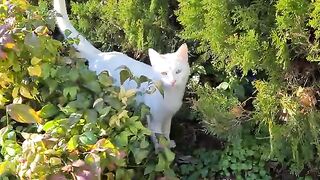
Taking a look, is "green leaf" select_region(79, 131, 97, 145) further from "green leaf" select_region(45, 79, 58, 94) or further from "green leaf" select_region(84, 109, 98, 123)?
"green leaf" select_region(45, 79, 58, 94)

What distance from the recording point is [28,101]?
2.41 meters

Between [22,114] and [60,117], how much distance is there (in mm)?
185

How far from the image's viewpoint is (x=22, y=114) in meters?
2.10

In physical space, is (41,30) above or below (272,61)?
above

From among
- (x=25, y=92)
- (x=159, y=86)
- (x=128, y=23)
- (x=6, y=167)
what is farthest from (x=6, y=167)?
(x=128, y=23)

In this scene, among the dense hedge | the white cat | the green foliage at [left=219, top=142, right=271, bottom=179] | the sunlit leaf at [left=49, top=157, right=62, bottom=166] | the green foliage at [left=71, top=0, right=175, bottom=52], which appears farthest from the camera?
the green foliage at [left=71, top=0, right=175, bottom=52]

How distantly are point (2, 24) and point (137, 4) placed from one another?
70cm

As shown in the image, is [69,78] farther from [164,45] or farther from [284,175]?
[284,175]

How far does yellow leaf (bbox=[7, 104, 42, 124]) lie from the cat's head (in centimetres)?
54

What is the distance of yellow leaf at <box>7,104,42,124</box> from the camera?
6.87 ft

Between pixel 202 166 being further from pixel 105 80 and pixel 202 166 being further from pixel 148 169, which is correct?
pixel 105 80

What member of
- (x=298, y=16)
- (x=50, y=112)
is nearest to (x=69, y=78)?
(x=50, y=112)

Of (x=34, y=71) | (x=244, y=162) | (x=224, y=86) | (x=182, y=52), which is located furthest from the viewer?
(x=224, y=86)

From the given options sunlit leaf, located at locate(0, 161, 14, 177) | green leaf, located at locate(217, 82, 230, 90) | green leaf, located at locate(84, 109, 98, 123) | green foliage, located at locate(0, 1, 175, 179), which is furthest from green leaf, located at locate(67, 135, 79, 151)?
green leaf, located at locate(217, 82, 230, 90)
